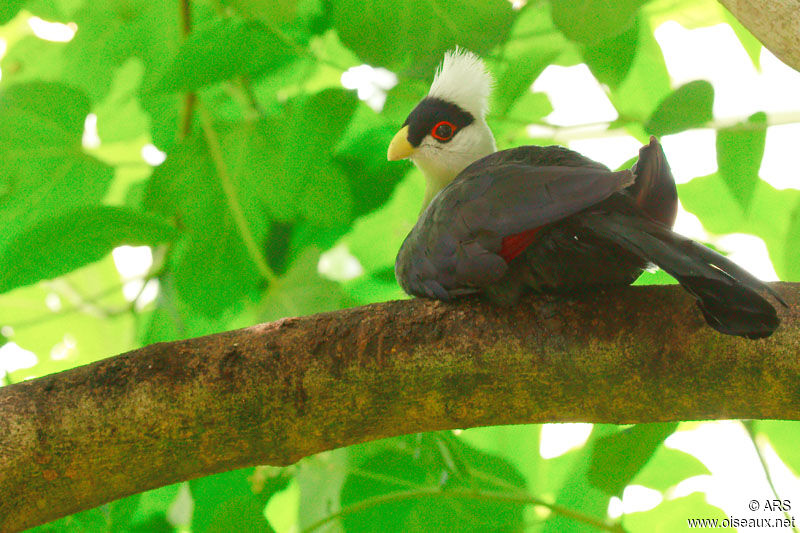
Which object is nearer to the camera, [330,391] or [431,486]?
[330,391]

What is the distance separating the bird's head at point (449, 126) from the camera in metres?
2.11

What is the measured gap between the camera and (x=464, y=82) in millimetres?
2188

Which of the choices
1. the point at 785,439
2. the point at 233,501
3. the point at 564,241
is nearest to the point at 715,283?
the point at 564,241

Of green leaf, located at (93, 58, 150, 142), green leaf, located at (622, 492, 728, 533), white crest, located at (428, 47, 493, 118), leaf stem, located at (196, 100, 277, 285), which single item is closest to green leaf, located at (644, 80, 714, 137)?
white crest, located at (428, 47, 493, 118)

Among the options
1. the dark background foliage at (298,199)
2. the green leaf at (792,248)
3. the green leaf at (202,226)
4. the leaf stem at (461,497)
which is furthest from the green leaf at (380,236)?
the green leaf at (792,248)

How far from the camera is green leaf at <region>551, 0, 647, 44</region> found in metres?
1.59

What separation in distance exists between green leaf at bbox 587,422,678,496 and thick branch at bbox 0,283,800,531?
1.09 ft

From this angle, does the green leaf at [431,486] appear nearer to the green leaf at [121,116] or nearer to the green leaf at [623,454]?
the green leaf at [623,454]

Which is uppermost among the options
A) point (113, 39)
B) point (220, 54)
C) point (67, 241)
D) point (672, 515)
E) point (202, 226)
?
point (113, 39)

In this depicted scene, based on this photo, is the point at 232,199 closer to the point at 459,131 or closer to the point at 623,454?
the point at 459,131

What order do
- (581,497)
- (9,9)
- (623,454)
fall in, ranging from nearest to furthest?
1. (623,454)
2. (581,497)
3. (9,9)

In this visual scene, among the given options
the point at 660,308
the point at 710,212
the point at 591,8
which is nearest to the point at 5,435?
the point at 660,308

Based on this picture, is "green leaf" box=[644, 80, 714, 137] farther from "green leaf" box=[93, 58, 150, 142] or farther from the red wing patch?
"green leaf" box=[93, 58, 150, 142]

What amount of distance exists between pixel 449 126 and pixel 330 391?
1.18 m
